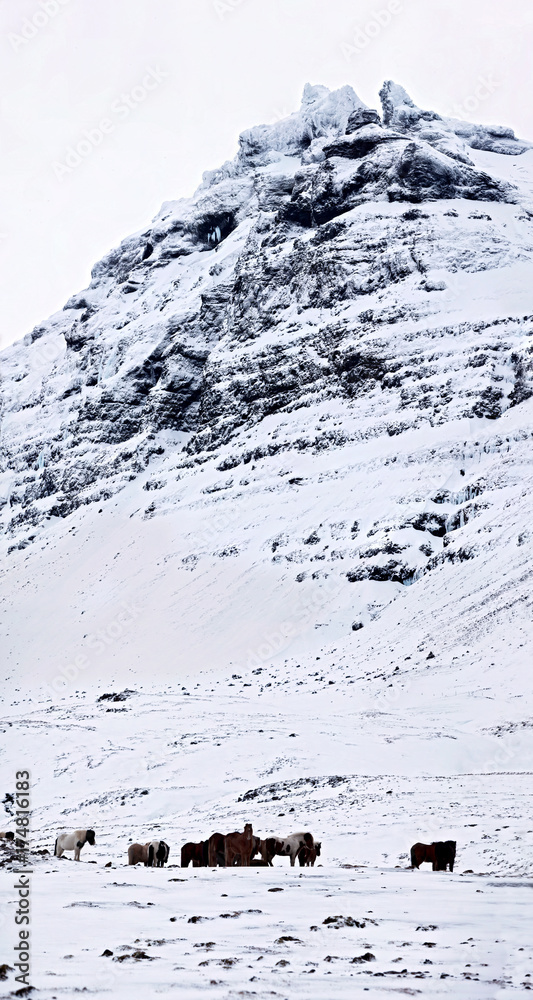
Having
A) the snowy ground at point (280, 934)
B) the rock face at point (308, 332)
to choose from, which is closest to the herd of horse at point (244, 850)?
the snowy ground at point (280, 934)

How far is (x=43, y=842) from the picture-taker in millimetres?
23969

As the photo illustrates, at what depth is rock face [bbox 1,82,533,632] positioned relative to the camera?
82125 mm

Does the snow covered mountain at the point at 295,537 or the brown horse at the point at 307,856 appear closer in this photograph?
the brown horse at the point at 307,856

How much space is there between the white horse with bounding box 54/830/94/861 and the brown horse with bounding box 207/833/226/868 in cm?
260

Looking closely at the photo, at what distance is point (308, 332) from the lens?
103750 millimetres

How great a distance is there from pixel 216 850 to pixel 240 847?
51cm

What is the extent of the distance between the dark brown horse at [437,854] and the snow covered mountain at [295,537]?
1192 millimetres

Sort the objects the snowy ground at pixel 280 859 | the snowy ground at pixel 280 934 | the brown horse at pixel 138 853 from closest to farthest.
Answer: the snowy ground at pixel 280 934
the snowy ground at pixel 280 859
the brown horse at pixel 138 853

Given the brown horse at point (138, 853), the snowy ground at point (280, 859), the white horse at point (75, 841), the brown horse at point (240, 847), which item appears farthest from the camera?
the white horse at point (75, 841)

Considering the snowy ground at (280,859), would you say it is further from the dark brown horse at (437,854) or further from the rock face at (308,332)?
the rock face at (308,332)

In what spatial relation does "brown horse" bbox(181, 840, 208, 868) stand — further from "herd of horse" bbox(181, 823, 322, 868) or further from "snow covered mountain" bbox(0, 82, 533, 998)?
"snow covered mountain" bbox(0, 82, 533, 998)

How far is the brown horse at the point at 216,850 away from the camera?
16.5m

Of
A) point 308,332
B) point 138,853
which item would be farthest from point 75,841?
point 308,332

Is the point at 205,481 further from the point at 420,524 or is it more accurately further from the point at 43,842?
the point at 43,842
